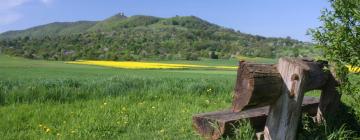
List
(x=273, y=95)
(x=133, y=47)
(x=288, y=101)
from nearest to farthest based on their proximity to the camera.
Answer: (x=273, y=95) < (x=288, y=101) < (x=133, y=47)

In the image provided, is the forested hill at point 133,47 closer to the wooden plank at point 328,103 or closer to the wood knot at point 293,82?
the wooden plank at point 328,103

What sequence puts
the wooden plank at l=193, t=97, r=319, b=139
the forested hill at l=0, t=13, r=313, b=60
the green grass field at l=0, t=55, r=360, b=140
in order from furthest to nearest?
the forested hill at l=0, t=13, r=313, b=60 < the green grass field at l=0, t=55, r=360, b=140 < the wooden plank at l=193, t=97, r=319, b=139

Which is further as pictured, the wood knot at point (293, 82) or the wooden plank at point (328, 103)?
the wooden plank at point (328, 103)

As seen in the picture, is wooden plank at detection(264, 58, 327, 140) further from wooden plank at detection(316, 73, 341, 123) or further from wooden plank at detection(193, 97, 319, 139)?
wooden plank at detection(316, 73, 341, 123)

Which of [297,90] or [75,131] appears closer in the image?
[297,90]

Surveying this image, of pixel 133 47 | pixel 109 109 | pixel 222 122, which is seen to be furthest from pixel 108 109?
pixel 133 47

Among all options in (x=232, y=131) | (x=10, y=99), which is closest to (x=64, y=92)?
(x=10, y=99)

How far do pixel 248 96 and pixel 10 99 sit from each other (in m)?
6.10

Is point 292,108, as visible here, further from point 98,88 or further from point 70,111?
point 98,88

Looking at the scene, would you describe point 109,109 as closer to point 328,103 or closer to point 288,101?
point 328,103

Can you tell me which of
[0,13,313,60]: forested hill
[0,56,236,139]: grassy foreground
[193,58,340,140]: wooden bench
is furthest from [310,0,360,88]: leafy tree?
[0,13,313,60]: forested hill

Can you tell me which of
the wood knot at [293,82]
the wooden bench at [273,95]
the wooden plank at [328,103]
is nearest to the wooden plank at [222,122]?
the wooden bench at [273,95]

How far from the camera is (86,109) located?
8.35 meters

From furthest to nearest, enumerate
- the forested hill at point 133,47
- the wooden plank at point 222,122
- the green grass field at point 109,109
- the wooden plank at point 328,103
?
the forested hill at point 133,47 → the green grass field at point 109,109 → the wooden plank at point 328,103 → the wooden plank at point 222,122
